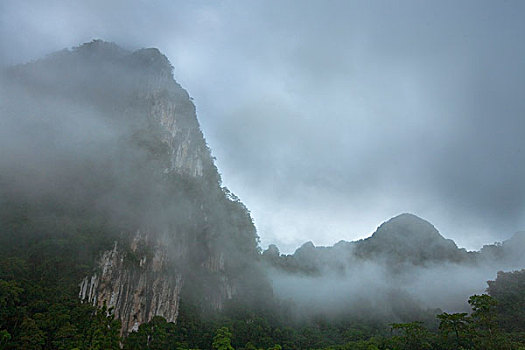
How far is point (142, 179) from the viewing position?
55969 millimetres

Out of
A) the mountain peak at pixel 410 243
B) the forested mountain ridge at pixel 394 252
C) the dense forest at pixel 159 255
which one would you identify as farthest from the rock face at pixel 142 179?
the mountain peak at pixel 410 243

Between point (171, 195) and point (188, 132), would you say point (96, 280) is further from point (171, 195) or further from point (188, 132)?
point (188, 132)

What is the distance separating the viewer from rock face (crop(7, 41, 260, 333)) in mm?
46906

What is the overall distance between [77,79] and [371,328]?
6835 cm

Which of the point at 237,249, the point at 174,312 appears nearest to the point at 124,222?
the point at 174,312

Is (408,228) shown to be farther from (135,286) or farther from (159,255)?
(135,286)

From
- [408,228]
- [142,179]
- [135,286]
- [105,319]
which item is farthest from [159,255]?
[408,228]

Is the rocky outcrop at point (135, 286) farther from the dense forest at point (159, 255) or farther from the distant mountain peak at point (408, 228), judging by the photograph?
the distant mountain peak at point (408, 228)

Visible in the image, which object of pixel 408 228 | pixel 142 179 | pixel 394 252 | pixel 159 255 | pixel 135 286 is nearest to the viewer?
pixel 135 286

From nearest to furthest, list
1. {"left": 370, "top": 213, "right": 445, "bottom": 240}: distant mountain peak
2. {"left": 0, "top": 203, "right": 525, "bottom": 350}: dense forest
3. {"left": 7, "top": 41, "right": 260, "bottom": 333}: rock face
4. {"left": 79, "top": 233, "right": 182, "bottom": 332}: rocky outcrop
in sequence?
{"left": 0, "top": 203, "right": 525, "bottom": 350}: dense forest < {"left": 79, "top": 233, "right": 182, "bottom": 332}: rocky outcrop < {"left": 7, "top": 41, "right": 260, "bottom": 333}: rock face < {"left": 370, "top": 213, "right": 445, "bottom": 240}: distant mountain peak

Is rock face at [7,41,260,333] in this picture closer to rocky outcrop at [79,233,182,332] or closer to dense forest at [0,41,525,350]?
rocky outcrop at [79,233,182,332]

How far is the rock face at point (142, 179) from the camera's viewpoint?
4691 cm

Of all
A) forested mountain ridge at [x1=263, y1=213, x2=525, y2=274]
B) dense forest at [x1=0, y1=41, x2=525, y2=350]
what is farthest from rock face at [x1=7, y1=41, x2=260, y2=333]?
forested mountain ridge at [x1=263, y1=213, x2=525, y2=274]

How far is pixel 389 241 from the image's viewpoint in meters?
90.1
